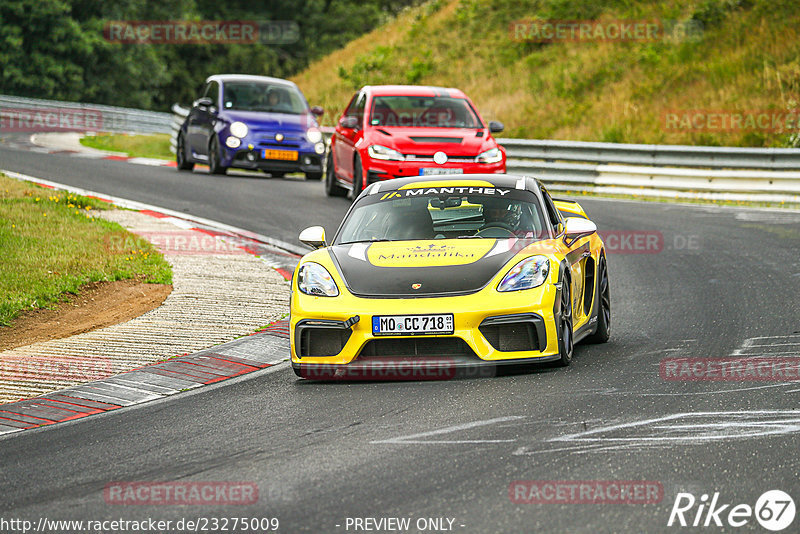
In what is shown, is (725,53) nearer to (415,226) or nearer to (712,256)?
(712,256)

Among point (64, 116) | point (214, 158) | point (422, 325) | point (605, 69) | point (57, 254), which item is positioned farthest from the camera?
point (64, 116)

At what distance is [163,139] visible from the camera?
116 ft

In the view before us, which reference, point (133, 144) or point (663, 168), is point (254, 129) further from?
point (133, 144)

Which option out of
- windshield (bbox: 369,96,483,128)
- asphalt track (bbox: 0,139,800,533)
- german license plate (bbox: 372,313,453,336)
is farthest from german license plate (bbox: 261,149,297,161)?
german license plate (bbox: 372,313,453,336)

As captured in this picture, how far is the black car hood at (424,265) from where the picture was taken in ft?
25.8

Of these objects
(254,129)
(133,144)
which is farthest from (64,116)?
(254,129)

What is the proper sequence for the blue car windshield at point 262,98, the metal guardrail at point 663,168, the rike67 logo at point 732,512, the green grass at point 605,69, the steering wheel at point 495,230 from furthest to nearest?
the green grass at point 605,69, the blue car windshield at point 262,98, the metal guardrail at point 663,168, the steering wheel at point 495,230, the rike67 logo at point 732,512

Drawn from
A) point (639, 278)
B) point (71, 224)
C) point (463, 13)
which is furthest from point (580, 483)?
point (463, 13)

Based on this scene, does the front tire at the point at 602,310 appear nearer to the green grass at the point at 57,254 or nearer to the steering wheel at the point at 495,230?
the steering wheel at the point at 495,230

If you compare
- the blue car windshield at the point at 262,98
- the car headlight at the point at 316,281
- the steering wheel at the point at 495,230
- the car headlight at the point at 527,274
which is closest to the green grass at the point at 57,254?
the car headlight at the point at 316,281

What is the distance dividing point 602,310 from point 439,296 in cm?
206

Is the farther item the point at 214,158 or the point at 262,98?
the point at 262,98

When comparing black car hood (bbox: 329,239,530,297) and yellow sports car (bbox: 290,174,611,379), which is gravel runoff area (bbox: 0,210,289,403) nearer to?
yellow sports car (bbox: 290,174,611,379)

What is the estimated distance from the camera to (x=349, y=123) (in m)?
18.7
